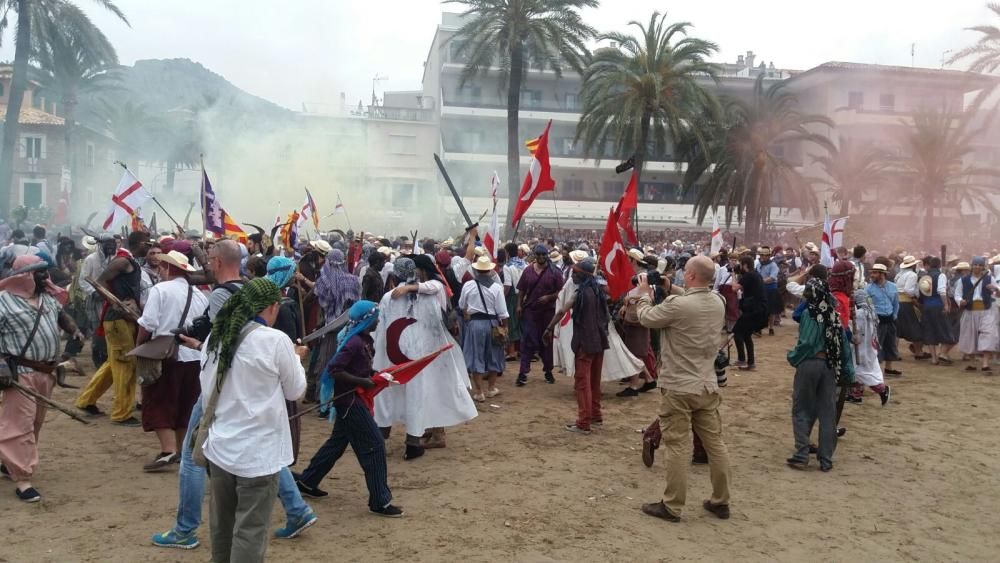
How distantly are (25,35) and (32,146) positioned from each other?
2231 centimetres

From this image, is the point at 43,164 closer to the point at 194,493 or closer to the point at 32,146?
the point at 32,146

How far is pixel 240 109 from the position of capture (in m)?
56.7

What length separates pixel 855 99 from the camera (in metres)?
46.0

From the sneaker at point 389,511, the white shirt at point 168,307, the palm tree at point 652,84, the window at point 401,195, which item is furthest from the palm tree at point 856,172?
the white shirt at point 168,307

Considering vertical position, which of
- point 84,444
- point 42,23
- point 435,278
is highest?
point 42,23

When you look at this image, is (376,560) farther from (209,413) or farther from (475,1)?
(475,1)

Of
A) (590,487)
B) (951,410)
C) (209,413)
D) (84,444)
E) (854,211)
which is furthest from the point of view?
(854,211)

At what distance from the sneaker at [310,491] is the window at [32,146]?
5346cm

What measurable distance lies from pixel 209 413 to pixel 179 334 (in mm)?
1274

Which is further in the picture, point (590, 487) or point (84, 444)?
point (84, 444)

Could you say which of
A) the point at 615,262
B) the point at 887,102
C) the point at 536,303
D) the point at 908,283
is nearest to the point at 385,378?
the point at 615,262

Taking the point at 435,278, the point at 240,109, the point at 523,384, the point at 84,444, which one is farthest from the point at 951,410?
the point at 240,109

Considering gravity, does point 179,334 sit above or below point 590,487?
above

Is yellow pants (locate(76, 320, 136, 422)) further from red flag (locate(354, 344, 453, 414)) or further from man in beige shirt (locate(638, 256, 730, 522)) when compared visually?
man in beige shirt (locate(638, 256, 730, 522))
